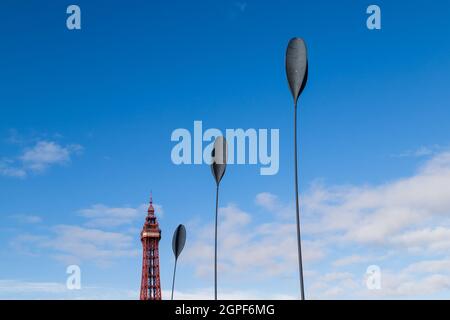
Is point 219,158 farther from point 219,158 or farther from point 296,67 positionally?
point 296,67

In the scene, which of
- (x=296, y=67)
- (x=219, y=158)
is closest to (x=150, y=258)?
(x=219, y=158)

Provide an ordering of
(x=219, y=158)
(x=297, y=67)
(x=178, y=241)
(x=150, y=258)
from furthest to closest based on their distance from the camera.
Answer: (x=150, y=258)
(x=178, y=241)
(x=219, y=158)
(x=297, y=67)

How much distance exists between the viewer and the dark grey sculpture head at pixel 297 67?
20.3 meters

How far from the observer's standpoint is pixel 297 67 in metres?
20.5

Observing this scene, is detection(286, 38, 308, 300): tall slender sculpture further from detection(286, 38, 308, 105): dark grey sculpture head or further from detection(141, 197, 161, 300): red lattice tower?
detection(141, 197, 161, 300): red lattice tower

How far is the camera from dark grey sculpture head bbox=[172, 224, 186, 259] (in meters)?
39.4

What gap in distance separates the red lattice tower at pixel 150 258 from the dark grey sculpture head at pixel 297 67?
84110 millimetres

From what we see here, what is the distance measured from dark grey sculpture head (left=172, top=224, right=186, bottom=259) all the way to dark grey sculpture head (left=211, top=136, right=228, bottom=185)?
9.07 m

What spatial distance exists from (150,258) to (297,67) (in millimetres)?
88999

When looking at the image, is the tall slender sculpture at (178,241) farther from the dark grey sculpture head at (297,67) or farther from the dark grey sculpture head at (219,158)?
the dark grey sculpture head at (297,67)

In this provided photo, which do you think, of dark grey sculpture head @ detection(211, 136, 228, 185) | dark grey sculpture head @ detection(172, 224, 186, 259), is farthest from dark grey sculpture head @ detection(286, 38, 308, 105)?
dark grey sculpture head @ detection(172, 224, 186, 259)

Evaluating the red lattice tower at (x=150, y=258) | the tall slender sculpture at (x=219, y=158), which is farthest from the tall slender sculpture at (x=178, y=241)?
the red lattice tower at (x=150, y=258)

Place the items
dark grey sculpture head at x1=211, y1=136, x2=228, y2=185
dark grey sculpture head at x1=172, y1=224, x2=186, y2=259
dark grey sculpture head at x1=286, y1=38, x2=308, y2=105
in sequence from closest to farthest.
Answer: dark grey sculpture head at x1=286, y1=38, x2=308, y2=105
dark grey sculpture head at x1=211, y1=136, x2=228, y2=185
dark grey sculpture head at x1=172, y1=224, x2=186, y2=259
